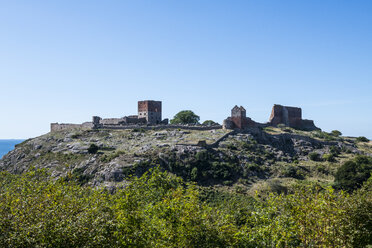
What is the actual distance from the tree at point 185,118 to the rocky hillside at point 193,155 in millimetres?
22054

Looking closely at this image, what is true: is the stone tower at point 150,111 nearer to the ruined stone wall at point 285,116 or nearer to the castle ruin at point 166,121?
the castle ruin at point 166,121

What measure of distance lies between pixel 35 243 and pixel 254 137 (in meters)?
66.5

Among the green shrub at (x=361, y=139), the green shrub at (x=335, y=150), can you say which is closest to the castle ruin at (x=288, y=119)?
the green shrub at (x=361, y=139)

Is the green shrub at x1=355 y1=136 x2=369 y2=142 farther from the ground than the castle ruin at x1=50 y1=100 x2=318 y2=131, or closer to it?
closer to it

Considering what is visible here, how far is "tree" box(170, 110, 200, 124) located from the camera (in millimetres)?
99750

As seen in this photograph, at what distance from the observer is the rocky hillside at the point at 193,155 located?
5850cm

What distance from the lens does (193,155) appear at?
63.4m

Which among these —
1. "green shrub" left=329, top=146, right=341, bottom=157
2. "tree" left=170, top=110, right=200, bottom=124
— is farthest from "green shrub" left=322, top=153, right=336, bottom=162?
"tree" left=170, top=110, right=200, bottom=124

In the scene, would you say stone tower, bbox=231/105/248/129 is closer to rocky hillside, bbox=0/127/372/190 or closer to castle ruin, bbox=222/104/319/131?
rocky hillside, bbox=0/127/372/190

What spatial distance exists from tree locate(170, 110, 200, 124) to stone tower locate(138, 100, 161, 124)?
11872 millimetres

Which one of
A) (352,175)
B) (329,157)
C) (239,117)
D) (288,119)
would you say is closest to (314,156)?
(329,157)

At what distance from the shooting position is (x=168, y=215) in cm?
2338

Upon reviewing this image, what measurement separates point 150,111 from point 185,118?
1569 cm

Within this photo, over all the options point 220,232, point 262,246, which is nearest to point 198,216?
point 220,232
